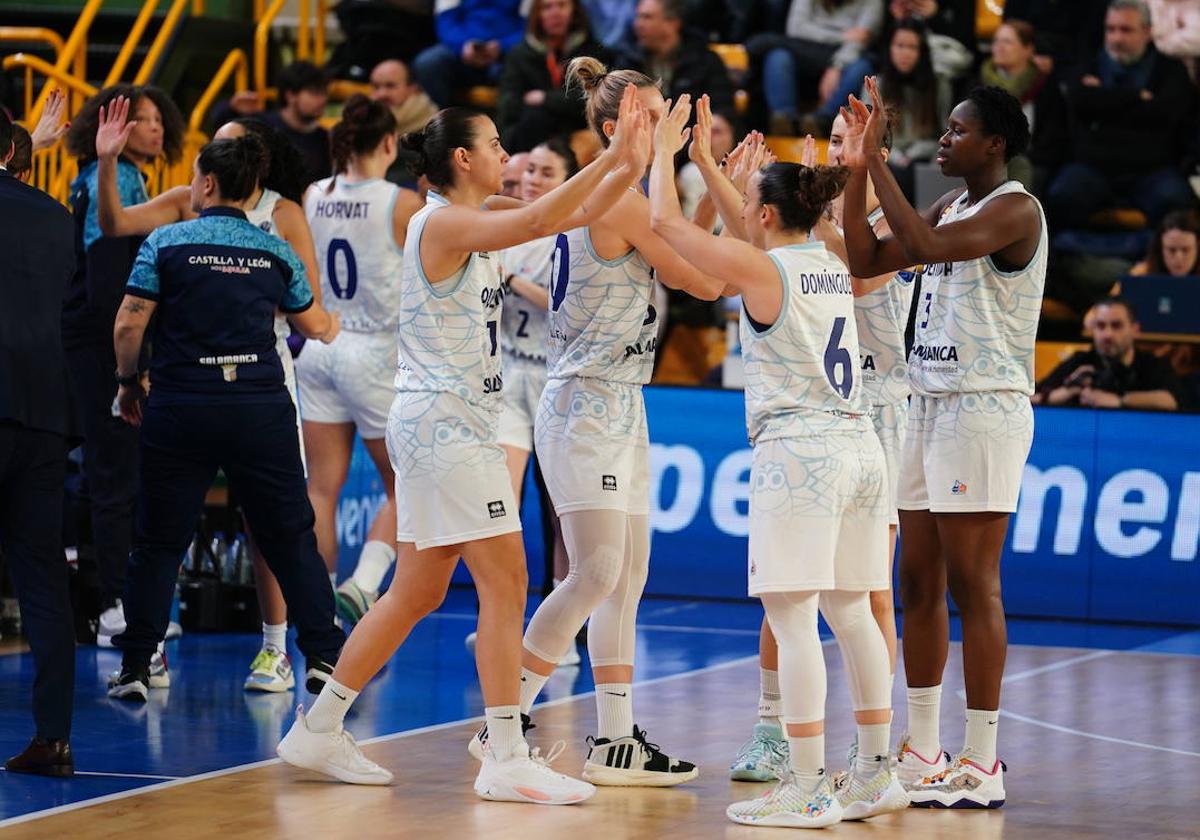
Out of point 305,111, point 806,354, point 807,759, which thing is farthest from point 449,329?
point 305,111

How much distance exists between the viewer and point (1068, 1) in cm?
1438

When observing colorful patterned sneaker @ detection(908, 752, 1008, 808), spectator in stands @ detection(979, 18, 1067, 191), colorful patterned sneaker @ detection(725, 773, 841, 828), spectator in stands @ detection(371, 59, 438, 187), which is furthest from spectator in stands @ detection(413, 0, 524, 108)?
colorful patterned sneaker @ detection(725, 773, 841, 828)

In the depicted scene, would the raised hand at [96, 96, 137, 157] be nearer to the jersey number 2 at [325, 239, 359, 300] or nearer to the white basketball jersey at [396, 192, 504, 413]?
the jersey number 2 at [325, 239, 359, 300]

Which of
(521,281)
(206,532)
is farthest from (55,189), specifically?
(521,281)

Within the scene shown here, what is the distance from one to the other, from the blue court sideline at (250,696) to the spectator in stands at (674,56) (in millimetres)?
4178

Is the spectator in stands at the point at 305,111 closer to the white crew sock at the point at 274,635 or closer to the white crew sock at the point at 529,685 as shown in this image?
the white crew sock at the point at 274,635

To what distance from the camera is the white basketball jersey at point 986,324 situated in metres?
6.09

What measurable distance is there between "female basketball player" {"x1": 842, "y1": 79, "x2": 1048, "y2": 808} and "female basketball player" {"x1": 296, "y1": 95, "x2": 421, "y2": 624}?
3.14 metres

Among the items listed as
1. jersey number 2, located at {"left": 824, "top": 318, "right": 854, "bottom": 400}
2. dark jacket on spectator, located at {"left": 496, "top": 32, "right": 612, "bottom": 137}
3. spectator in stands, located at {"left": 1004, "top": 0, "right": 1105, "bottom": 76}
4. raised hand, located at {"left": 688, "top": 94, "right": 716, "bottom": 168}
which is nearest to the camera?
jersey number 2, located at {"left": 824, "top": 318, "right": 854, "bottom": 400}

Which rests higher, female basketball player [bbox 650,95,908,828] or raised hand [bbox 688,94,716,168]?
raised hand [bbox 688,94,716,168]

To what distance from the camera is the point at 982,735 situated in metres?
6.07

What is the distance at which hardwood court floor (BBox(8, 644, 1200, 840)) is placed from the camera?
5.53m

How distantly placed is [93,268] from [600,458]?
341 centimetres

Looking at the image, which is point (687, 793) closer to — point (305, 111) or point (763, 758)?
point (763, 758)
